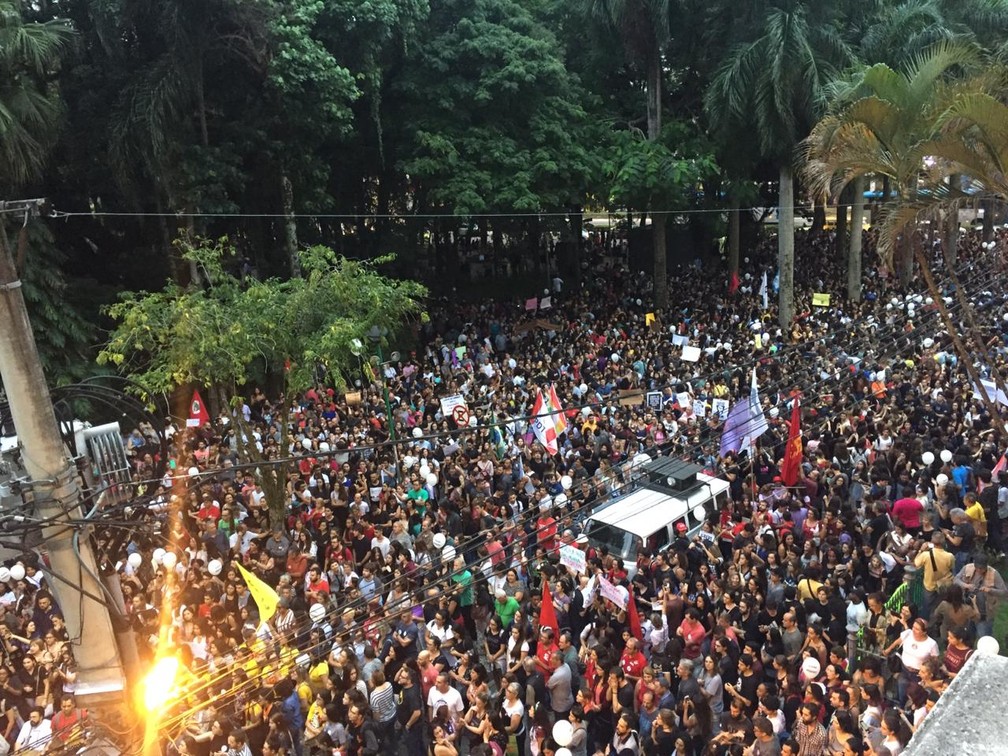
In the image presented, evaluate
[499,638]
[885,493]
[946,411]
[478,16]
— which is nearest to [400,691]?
[499,638]

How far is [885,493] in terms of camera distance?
441 inches

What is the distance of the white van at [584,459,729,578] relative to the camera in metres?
11.5

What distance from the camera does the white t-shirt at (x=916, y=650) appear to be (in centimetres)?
748

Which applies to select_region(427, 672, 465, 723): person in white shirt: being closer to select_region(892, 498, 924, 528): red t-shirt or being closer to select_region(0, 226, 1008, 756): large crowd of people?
select_region(0, 226, 1008, 756): large crowd of people

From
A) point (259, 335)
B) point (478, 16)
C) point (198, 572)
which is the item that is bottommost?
point (198, 572)

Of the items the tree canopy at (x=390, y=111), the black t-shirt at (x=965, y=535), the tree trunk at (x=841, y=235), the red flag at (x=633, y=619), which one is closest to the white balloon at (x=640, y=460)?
the red flag at (x=633, y=619)

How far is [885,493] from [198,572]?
938 centimetres

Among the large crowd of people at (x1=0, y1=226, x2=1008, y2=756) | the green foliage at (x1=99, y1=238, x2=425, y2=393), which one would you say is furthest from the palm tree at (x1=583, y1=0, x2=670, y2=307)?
the green foliage at (x1=99, y1=238, x2=425, y2=393)

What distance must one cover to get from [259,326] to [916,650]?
10.9 metres

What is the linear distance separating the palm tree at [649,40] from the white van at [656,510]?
17031 mm

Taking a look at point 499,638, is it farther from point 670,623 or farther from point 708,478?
point 708,478

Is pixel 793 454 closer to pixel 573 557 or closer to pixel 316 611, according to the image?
pixel 573 557

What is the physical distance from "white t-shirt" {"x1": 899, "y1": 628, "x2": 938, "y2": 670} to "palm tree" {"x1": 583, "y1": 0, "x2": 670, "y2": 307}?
2168cm

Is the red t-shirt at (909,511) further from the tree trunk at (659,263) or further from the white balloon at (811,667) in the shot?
the tree trunk at (659,263)
